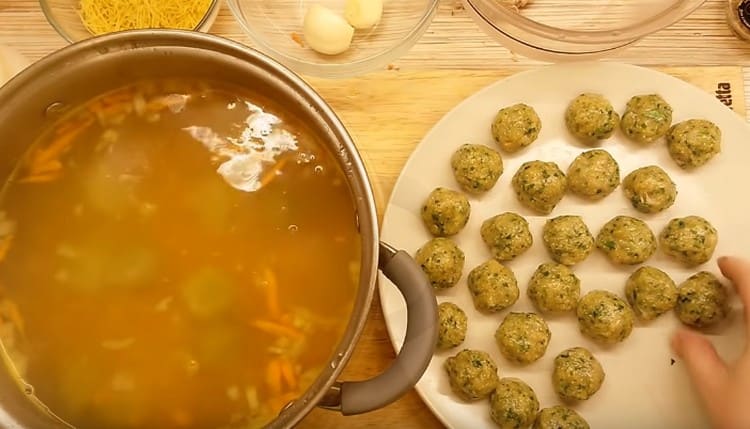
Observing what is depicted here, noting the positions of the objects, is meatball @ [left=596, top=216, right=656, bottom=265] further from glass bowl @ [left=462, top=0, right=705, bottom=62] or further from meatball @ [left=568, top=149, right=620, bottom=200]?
glass bowl @ [left=462, top=0, right=705, bottom=62]

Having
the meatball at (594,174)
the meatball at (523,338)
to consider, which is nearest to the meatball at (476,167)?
the meatball at (594,174)

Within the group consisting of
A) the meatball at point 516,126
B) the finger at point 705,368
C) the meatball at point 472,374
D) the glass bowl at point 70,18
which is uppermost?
the meatball at point 516,126

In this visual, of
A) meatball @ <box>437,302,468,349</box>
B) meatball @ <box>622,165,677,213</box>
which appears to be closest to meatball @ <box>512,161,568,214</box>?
meatball @ <box>622,165,677,213</box>

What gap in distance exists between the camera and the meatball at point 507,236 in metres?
1.35

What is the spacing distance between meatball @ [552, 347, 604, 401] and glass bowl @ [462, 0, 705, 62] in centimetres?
61

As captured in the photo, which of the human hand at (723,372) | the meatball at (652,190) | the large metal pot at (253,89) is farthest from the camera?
the meatball at (652,190)

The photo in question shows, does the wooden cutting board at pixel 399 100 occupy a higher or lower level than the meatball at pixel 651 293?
higher

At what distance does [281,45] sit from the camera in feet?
5.02

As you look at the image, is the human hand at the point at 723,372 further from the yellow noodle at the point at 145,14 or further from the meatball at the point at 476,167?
the yellow noodle at the point at 145,14

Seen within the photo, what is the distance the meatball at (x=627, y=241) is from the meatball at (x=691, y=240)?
3 cm

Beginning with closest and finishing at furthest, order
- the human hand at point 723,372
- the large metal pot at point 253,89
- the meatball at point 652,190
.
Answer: the large metal pot at point 253,89 → the human hand at point 723,372 → the meatball at point 652,190

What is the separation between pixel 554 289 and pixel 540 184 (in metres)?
0.20

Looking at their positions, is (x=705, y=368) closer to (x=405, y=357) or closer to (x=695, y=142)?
(x=695, y=142)

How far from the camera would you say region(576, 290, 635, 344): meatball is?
1.32 metres
